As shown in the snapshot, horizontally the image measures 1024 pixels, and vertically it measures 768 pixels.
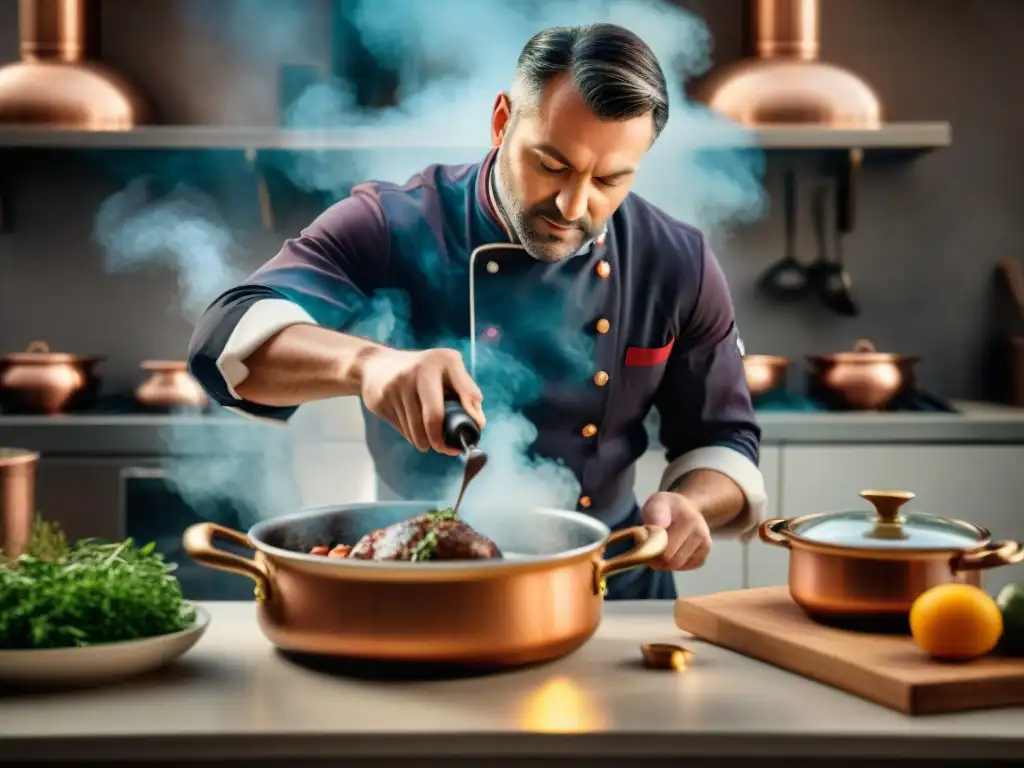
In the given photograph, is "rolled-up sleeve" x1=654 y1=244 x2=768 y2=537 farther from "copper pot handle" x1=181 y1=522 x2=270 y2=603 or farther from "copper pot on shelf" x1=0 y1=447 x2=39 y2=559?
"copper pot on shelf" x1=0 y1=447 x2=39 y2=559

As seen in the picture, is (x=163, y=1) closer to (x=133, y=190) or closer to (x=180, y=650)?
(x=133, y=190)

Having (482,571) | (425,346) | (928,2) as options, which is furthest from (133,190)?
(482,571)

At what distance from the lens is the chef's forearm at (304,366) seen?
153cm

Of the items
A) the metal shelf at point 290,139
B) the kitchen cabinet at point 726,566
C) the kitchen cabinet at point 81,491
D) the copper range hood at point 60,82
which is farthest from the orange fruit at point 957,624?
the copper range hood at point 60,82

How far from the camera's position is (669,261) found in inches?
82.0

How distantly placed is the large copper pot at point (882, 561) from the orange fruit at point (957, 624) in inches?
3.0

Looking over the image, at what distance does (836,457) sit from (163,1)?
2797 mm

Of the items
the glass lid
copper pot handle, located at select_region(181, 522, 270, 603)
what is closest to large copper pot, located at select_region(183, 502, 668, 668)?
copper pot handle, located at select_region(181, 522, 270, 603)

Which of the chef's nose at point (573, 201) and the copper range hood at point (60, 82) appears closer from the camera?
the chef's nose at point (573, 201)

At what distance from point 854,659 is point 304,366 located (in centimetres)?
84

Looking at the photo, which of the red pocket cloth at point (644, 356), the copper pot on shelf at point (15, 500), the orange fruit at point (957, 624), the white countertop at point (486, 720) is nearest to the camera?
the white countertop at point (486, 720)

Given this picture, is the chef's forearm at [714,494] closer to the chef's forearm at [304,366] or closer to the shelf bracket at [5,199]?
the chef's forearm at [304,366]

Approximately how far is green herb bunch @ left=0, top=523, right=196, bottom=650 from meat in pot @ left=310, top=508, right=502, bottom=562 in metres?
0.18

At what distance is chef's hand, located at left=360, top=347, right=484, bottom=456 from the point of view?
1.28 metres
